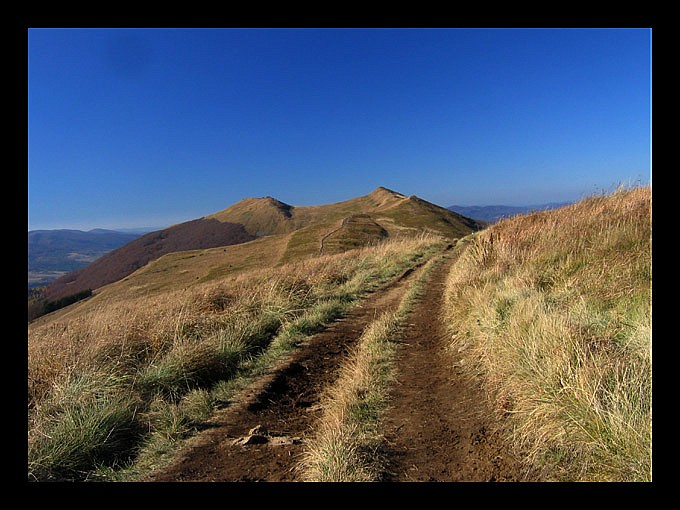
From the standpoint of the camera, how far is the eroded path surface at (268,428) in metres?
3.79

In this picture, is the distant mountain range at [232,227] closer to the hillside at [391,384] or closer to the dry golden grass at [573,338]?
the dry golden grass at [573,338]

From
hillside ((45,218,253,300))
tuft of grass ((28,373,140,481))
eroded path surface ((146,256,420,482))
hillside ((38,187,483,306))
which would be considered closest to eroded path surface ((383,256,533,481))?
eroded path surface ((146,256,420,482))

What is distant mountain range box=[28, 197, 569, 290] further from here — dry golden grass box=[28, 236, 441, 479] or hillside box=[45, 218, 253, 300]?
dry golden grass box=[28, 236, 441, 479]

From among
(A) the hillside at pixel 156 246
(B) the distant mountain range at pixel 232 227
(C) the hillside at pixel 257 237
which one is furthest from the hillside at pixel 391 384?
(A) the hillside at pixel 156 246

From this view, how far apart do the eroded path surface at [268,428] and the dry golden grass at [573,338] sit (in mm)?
2214

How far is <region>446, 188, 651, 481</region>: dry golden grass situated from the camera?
3033 mm

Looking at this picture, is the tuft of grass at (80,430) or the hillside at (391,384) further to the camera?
the tuft of grass at (80,430)

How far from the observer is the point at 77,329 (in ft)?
27.2

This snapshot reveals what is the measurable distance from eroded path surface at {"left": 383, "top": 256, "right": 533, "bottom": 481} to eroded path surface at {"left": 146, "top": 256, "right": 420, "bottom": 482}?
1.03 m

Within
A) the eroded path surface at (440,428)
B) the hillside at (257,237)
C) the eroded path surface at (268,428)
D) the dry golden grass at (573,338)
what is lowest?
the eroded path surface at (268,428)
